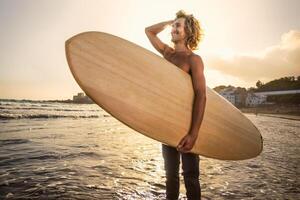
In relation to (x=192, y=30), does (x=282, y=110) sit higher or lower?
lower

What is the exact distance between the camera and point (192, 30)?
251cm

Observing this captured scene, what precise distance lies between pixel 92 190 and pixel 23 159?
2570 mm

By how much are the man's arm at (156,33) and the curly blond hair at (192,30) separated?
29 centimetres

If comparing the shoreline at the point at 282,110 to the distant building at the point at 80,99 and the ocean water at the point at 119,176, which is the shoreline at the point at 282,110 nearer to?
the distant building at the point at 80,99

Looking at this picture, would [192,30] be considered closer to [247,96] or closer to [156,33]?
[156,33]

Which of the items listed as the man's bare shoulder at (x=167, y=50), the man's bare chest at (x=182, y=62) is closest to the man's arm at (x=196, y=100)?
the man's bare chest at (x=182, y=62)

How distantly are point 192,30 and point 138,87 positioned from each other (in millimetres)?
681

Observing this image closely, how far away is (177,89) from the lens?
2609mm

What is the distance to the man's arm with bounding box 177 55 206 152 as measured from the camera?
2.33m

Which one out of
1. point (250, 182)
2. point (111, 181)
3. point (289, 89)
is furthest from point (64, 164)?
point (289, 89)

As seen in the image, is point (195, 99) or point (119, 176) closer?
point (195, 99)

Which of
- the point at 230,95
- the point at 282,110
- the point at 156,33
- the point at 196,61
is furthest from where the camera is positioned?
the point at 230,95

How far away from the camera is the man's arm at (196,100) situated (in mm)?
2328

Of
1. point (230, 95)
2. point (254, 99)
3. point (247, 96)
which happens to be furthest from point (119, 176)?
point (230, 95)
